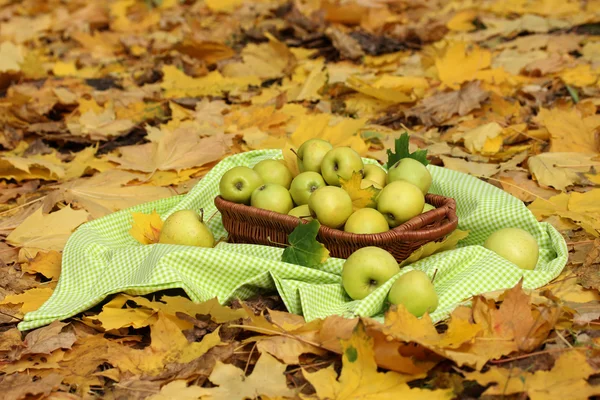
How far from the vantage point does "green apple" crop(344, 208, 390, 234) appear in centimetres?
243

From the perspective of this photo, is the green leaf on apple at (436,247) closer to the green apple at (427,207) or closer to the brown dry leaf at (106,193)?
the green apple at (427,207)

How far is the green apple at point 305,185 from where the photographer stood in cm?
267

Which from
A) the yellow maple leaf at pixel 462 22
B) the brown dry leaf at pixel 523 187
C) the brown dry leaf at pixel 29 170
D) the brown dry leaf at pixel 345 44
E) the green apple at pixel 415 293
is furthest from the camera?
the yellow maple leaf at pixel 462 22

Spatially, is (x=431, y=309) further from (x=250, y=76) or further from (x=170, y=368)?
(x=250, y=76)

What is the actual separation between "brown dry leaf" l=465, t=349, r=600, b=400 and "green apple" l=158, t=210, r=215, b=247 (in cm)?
124

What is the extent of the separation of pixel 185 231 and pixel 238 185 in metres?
0.27

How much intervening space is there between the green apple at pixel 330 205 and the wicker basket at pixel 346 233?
0.15 ft

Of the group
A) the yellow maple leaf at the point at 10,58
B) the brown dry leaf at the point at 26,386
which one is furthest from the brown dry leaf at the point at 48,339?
the yellow maple leaf at the point at 10,58

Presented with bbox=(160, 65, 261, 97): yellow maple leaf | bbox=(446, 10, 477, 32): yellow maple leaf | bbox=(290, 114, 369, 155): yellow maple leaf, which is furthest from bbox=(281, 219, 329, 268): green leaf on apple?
bbox=(446, 10, 477, 32): yellow maple leaf

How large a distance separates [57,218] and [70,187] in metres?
0.33

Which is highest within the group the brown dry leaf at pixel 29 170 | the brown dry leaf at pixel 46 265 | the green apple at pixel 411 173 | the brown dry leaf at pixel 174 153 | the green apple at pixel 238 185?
the green apple at pixel 411 173

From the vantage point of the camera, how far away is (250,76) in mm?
5168

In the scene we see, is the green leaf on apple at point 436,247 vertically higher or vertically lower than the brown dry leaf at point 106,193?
higher

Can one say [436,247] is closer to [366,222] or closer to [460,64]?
[366,222]
